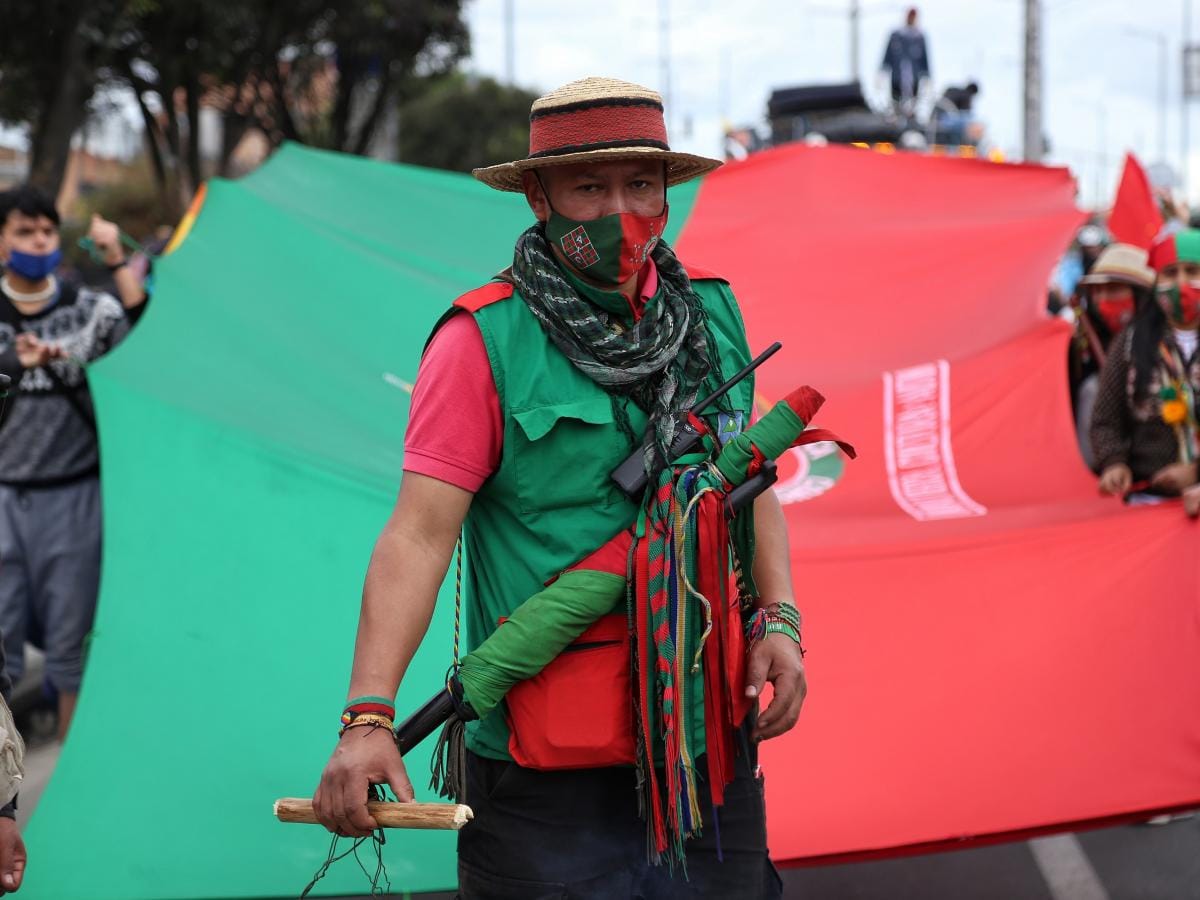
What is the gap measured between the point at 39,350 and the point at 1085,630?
357 cm

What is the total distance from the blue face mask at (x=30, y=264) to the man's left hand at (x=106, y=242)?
308mm

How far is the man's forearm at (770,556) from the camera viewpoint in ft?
8.70

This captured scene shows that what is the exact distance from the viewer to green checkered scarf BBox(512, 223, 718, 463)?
8.03 ft

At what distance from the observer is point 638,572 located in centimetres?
239

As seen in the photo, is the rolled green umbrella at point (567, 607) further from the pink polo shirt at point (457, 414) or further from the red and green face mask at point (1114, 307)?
the red and green face mask at point (1114, 307)

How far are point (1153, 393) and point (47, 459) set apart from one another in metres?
3.93

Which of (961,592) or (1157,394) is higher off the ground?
(1157,394)

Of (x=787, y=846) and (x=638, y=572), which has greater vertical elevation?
(x=638, y=572)

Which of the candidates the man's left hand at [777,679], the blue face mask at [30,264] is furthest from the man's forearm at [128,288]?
the man's left hand at [777,679]

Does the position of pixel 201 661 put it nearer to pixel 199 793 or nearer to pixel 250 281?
pixel 199 793

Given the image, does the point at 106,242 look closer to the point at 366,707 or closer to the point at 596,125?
the point at 596,125

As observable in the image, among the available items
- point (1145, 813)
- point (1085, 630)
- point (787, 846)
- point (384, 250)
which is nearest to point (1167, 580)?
point (1085, 630)

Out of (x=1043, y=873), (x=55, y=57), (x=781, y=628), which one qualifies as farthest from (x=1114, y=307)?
(x=55, y=57)

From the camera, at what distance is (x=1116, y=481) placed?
5430 millimetres
